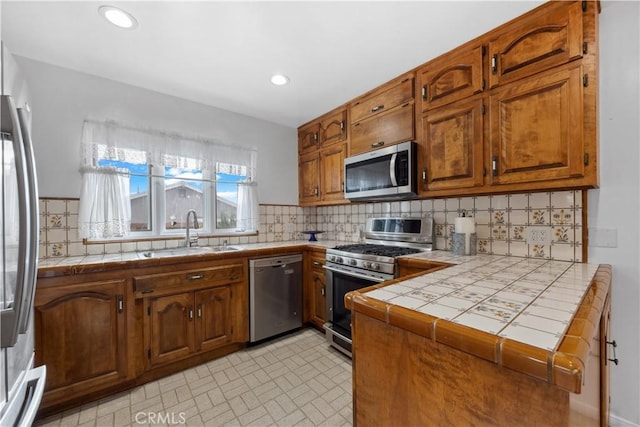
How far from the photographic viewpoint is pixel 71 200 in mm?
2025

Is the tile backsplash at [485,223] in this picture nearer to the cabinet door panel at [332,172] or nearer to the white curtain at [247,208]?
the white curtain at [247,208]

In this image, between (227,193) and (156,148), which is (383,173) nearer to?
(227,193)

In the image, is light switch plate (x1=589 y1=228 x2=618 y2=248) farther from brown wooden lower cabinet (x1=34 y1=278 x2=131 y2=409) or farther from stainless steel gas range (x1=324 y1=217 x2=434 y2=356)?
brown wooden lower cabinet (x1=34 y1=278 x2=131 y2=409)

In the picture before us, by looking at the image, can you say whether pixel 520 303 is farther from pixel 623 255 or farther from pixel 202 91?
pixel 202 91

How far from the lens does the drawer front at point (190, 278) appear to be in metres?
1.86

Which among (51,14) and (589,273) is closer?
(589,273)

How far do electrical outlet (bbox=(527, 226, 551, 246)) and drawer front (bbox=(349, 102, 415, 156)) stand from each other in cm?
104

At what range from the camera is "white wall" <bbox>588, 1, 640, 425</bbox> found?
139cm

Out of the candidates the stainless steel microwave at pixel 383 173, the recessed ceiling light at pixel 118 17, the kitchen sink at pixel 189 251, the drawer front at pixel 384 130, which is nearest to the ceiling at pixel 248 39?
the recessed ceiling light at pixel 118 17

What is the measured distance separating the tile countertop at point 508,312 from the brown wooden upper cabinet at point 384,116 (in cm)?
134

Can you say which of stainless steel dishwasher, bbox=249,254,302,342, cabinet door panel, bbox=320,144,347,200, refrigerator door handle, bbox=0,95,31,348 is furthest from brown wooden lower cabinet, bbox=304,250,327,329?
refrigerator door handle, bbox=0,95,31,348

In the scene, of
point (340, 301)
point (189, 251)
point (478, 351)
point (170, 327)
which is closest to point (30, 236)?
point (170, 327)

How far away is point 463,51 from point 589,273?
151 centimetres

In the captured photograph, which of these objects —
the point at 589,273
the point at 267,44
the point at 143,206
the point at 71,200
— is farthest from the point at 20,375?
the point at 589,273
